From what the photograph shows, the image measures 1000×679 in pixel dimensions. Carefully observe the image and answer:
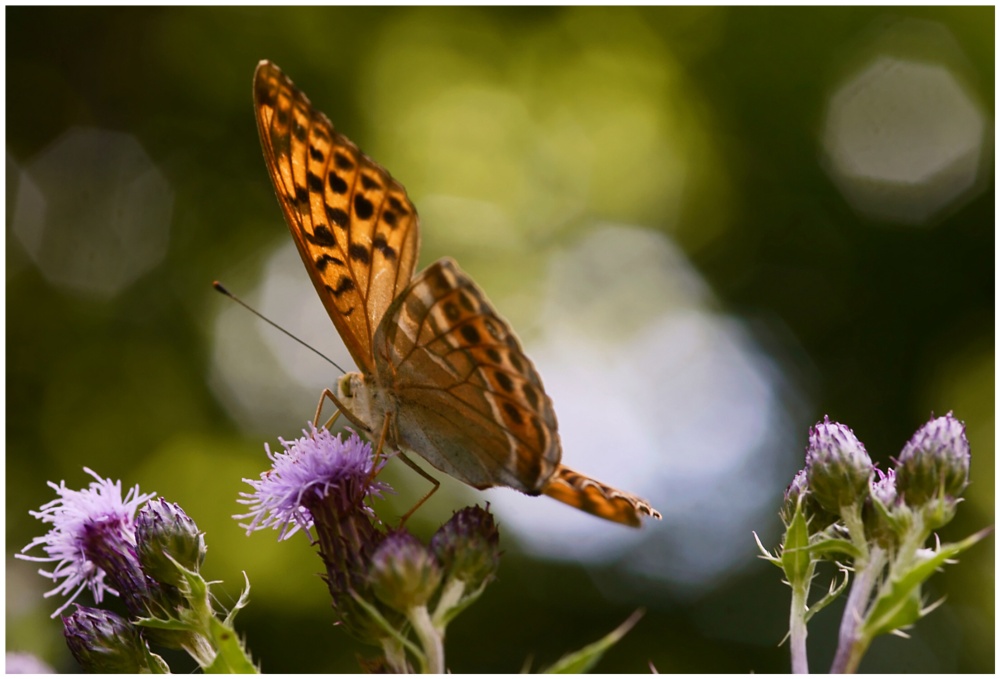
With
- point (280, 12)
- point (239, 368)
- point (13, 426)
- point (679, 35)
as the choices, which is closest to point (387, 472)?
point (239, 368)

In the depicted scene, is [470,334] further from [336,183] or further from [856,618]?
[856,618]

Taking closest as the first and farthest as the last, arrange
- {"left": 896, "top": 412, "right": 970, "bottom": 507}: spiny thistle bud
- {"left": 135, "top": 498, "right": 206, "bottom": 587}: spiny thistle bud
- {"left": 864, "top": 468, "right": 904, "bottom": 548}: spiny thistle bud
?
{"left": 864, "top": 468, "right": 904, "bottom": 548}: spiny thistle bud → {"left": 896, "top": 412, "right": 970, "bottom": 507}: spiny thistle bud → {"left": 135, "top": 498, "right": 206, "bottom": 587}: spiny thistle bud

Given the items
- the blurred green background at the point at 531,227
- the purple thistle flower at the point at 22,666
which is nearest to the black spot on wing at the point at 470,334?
the purple thistle flower at the point at 22,666

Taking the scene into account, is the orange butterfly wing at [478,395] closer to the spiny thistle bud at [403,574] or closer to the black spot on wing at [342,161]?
the spiny thistle bud at [403,574]

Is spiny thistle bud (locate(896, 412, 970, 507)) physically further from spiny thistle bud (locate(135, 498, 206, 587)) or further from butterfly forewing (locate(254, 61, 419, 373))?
spiny thistle bud (locate(135, 498, 206, 587))

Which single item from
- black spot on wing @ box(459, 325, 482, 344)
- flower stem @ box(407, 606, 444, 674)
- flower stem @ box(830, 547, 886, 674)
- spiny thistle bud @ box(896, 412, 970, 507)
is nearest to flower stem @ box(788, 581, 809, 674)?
flower stem @ box(830, 547, 886, 674)

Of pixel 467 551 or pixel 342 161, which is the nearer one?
pixel 467 551

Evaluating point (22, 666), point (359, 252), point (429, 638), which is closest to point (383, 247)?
point (359, 252)

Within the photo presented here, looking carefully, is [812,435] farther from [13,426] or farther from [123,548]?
[13,426]
